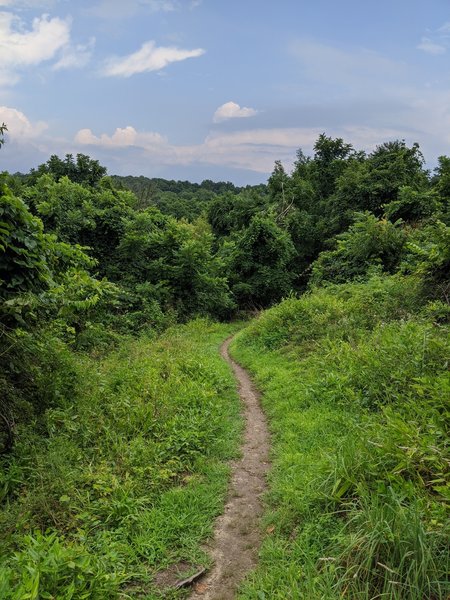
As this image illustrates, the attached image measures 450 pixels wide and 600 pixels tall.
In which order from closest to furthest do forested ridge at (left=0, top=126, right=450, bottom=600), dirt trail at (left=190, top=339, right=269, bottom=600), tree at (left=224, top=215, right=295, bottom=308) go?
forested ridge at (left=0, top=126, right=450, bottom=600) < dirt trail at (left=190, top=339, right=269, bottom=600) < tree at (left=224, top=215, right=295, bottom=308)

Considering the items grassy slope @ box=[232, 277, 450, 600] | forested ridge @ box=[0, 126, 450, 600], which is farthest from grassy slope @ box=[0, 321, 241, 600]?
grassy slope @ box=[232, 277, 450, 600]

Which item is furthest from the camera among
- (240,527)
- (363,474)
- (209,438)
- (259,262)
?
(259,262)

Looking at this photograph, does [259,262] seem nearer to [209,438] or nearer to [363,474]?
[209,438]

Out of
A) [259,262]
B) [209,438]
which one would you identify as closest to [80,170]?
[259,262]

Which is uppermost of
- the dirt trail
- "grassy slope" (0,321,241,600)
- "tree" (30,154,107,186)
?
"tree" (30,154,107,186)

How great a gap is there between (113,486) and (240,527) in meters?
1.52

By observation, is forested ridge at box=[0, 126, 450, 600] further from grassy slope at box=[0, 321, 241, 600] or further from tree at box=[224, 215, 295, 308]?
tree at box=[224, 215, 295, 308]

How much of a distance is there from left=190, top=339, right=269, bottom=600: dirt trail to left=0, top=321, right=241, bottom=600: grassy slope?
16 cm

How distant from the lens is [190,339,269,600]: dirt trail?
12.1 ft

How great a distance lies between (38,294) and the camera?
5660 millimetres

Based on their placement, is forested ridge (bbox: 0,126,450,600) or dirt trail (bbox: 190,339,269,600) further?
dirt trail (bbox: 190,339,269,600)

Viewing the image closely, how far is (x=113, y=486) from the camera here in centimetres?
481

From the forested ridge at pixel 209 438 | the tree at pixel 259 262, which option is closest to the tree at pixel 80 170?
the tree at pixel 259 262

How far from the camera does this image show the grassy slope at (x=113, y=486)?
340 cm
